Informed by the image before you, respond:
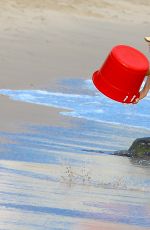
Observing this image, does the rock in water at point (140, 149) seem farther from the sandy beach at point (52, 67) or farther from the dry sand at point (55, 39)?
the dry sand at point (55, 39)

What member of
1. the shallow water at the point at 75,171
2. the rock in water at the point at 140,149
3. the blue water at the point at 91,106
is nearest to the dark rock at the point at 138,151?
the rock in water at the point at 140,149

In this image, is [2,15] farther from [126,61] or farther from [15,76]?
[126,61]

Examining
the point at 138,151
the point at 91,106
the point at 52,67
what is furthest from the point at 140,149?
the point at 52,67

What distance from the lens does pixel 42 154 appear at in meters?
8.80

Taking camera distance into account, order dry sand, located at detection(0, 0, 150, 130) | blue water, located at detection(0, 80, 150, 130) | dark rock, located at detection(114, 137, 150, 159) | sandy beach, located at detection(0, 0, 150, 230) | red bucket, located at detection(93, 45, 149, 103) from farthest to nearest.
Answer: dry sand, located at detection(0, 0, 150, 130), blue water, located at detection(0, 80, 150, 130), dark rock, located at detection(114, 137, 150, 159), red bucket, located at detection(93, 45, 149, 103), sandy beach, located at detection(0, 0, 150, 230)

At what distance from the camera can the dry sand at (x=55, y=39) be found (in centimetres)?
1427

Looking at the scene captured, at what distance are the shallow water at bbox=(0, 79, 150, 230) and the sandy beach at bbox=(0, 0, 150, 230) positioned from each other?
0.05 feet

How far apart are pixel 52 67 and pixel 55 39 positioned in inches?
91.0

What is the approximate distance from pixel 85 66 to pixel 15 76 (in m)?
2.60

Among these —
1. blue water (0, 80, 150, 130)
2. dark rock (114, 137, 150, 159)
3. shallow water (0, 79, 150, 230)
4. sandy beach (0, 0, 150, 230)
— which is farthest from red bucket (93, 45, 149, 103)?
blue water (0, 80, 150, 130)

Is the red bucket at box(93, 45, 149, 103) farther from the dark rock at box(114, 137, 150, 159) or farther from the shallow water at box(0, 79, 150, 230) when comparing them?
the dark rock at box(114, 137, 150, 159)

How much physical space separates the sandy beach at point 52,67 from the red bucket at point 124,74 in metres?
0.83

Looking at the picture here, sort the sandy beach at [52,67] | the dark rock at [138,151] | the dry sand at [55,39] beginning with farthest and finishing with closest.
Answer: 1. the dry sand at [55,39]
2. the dark rock at [138,151]
3. the sandy beach at [52,67]

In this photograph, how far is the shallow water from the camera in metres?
5.81
